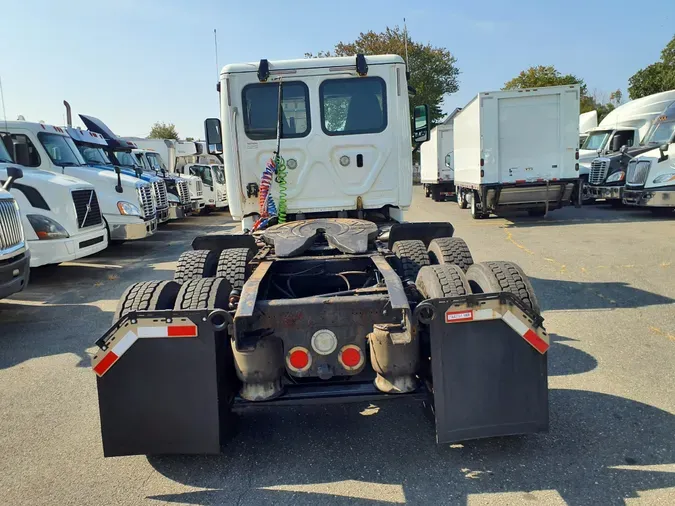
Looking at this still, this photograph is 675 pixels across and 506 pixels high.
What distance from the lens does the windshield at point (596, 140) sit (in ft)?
60.3

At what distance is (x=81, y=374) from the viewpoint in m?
4.74

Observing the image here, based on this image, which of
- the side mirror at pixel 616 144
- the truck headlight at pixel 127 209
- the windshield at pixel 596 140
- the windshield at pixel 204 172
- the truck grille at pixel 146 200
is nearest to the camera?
the truck headlight at pixel 127 209

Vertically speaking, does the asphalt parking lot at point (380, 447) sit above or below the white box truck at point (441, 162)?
below

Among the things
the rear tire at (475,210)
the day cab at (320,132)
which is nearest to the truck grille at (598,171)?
the rear tire at (475,210)

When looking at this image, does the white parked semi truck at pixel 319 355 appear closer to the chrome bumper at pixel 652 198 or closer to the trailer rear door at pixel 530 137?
the trailer rear door at pixel 530 137

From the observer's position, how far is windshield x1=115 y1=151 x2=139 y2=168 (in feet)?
52.3

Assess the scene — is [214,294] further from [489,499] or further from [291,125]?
[291,125]

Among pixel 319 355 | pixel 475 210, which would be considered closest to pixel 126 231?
pixel 319 355

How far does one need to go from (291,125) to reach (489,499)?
468 centimetres

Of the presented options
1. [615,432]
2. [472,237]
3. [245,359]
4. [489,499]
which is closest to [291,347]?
[245,359]

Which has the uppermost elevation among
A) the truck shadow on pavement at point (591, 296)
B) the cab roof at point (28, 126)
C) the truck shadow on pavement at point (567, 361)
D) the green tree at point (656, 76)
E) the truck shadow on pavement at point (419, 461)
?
the green tree at point (656, 76)

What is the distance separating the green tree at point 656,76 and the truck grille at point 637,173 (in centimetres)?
2185

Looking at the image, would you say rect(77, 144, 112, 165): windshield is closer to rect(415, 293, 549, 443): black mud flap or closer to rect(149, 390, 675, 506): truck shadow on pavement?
rect(149, 390, 675, 506): truck shadow on pavement

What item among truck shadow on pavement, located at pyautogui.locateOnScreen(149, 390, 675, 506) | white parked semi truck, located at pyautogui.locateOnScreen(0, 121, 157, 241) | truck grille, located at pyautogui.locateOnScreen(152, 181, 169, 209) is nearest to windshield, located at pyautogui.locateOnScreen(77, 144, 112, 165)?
white parked semi truck, located at pyautogui.locateOnScreen(0, 121, 157, 241)
